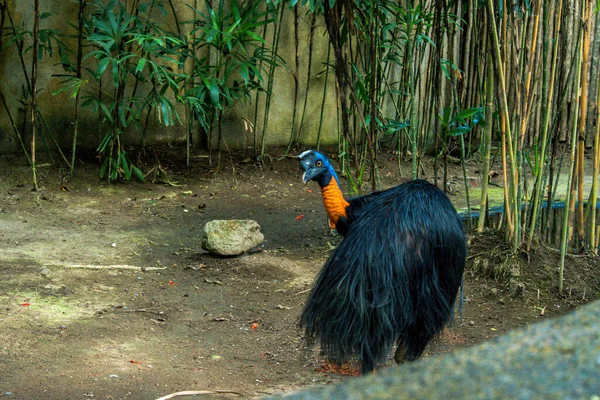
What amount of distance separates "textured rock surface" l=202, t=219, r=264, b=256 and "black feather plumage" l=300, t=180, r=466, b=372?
158 cm

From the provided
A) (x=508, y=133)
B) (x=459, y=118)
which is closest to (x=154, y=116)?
(x=459, y=118)

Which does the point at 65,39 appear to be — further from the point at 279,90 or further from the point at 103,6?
the point at 279,90

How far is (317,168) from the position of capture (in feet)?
12.2

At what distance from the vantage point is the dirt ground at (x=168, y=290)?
135 inches

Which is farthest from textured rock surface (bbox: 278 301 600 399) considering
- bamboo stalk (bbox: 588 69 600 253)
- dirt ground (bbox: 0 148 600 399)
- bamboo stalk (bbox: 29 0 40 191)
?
bamboo stalk (bbox: 29 0 40 191)

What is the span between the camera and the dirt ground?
344cm

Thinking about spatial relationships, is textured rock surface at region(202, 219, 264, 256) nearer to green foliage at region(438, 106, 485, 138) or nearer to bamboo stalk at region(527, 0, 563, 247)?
green foliage at region(438, 106, 485, 138)

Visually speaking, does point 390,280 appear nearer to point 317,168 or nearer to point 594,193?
point 317,168

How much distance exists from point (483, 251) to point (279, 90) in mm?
3300

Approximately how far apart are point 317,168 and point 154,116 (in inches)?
137

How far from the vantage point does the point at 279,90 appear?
293 inches

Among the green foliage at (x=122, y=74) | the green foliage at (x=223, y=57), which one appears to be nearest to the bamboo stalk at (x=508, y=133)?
the green foliage at (x=223, y=57)

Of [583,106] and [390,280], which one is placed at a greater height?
[583,106]

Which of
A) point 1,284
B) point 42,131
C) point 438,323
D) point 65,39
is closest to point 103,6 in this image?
point 65,39
